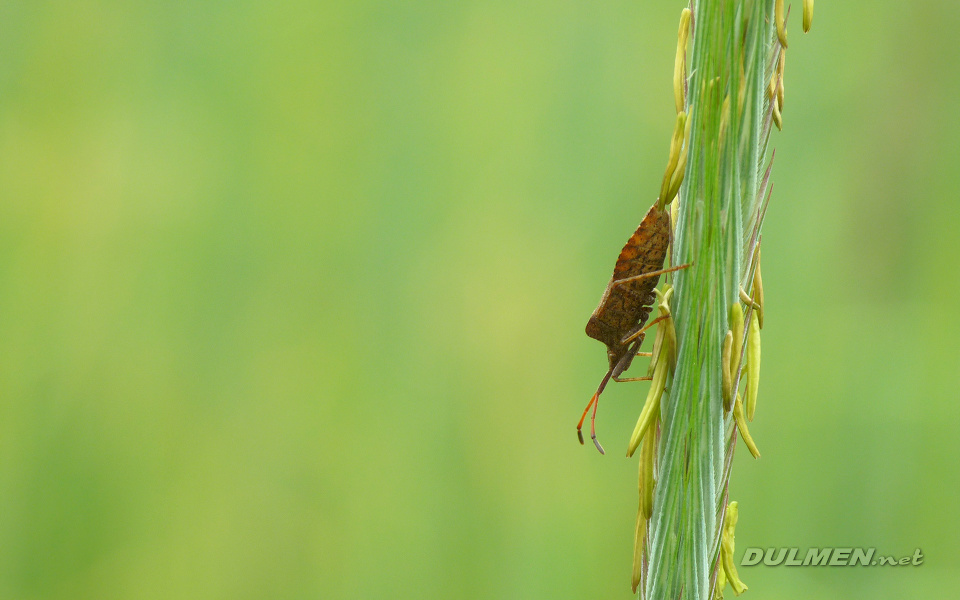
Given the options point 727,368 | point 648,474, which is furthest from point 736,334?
point 648,474

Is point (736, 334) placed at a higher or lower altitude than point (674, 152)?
lower

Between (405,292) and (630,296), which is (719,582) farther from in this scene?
(405,292)

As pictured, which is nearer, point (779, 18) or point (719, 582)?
point (779, 18)

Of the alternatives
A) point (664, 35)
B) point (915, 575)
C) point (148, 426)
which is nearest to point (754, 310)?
point (915, 575)

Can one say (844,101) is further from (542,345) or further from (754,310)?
(754,310)

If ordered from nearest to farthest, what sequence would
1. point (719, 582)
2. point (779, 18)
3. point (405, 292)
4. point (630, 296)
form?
point (779, 18), point (719, 582), point (630, 296), point (405, 292)

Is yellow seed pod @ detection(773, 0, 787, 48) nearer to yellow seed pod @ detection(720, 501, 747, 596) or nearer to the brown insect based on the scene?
the brown insect

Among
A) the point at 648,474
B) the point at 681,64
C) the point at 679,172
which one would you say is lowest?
the point at 648,474
